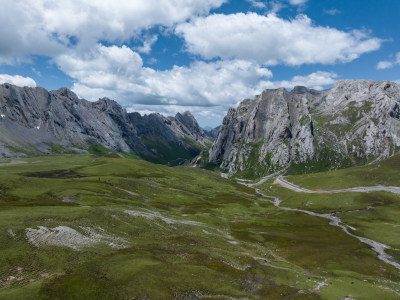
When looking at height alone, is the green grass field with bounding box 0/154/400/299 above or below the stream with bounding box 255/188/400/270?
above

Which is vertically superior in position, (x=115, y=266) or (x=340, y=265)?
(x=115, y=266)

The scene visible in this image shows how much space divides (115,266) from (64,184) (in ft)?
327

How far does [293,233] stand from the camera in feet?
320

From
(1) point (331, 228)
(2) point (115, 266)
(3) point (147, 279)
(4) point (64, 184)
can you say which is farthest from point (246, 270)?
(4) point (64, 184)

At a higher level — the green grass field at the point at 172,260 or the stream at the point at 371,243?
the green grass field at the point at 172,260

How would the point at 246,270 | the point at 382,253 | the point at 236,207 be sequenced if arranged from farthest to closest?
the point at 236,207 < the point at 382,253 < the point at 246,270

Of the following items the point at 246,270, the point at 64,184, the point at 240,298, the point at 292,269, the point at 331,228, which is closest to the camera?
the point at 240,298

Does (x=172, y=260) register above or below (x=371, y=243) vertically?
above

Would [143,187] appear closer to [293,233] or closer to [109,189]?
[109,189]

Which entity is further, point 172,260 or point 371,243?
point 371,243

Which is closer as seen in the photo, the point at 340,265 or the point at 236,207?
the point at 340,265

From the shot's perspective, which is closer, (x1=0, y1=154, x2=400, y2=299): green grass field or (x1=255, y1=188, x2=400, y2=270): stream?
(x1=0, y1=154, x2=400, y2=299): green grass field

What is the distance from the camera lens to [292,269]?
191 feet

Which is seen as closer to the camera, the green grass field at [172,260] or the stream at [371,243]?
the green grass field at [172,260]
